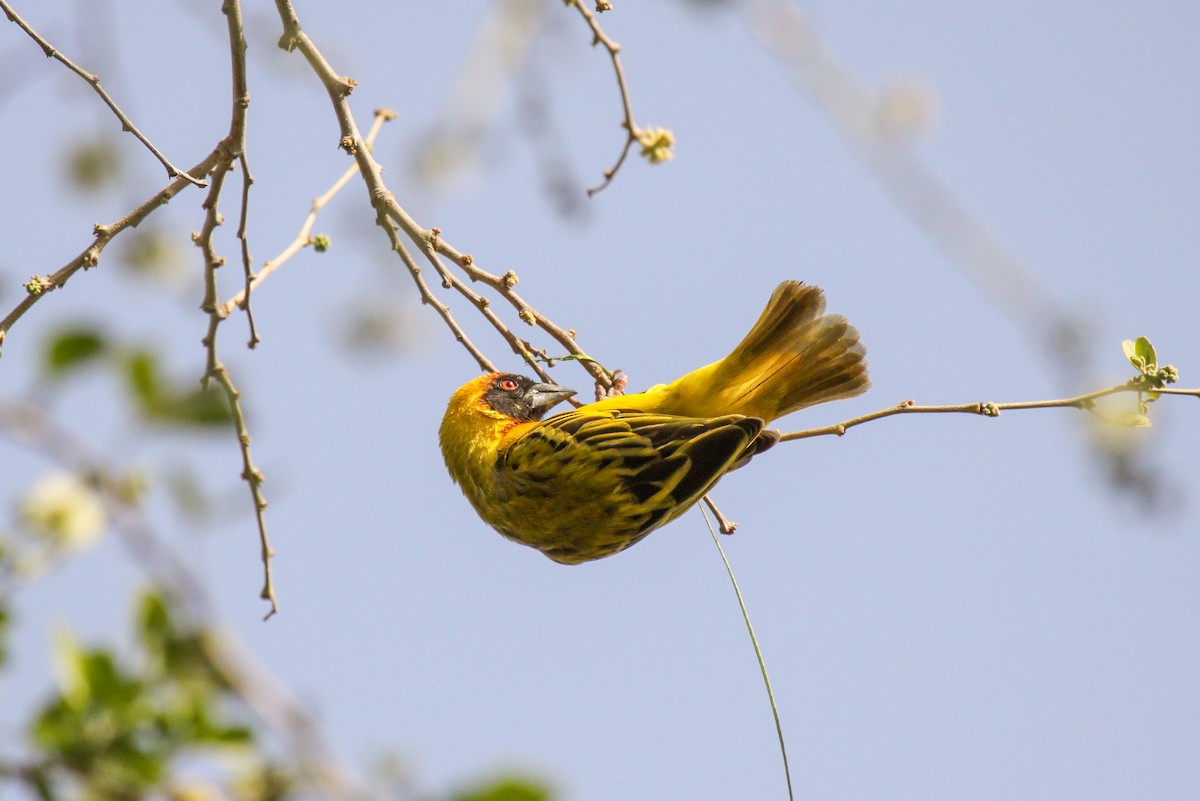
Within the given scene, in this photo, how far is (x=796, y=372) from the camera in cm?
408

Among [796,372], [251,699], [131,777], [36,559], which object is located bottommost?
[251,699]

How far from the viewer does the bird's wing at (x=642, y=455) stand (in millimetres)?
3617

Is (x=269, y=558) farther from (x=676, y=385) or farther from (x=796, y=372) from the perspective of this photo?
(x=796, y=372)

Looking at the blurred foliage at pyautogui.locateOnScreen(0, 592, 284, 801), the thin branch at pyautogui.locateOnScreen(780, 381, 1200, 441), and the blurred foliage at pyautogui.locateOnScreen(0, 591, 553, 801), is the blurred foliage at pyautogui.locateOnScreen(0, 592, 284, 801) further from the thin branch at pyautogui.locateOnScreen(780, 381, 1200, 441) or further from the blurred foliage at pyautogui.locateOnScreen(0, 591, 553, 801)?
the thin branch at pyautogui.locateOnScreen(780, 381, 1200, 441)

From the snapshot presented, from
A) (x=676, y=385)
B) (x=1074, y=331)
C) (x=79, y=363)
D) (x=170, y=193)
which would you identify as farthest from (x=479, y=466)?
(x=79, y=363)

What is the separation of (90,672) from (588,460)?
2.39 m

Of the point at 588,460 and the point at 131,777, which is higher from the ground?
the point at 588,460

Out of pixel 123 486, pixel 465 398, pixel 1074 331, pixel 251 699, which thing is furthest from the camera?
pixel 465 398

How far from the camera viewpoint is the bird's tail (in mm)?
4004

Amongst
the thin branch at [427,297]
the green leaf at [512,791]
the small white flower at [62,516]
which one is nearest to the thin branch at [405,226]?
the thin branch at [427,297]

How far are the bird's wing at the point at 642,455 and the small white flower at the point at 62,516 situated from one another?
195cm

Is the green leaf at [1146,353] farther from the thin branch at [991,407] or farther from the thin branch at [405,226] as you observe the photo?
the thin branch at [405,226]

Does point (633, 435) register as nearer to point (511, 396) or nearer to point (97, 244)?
point (511, 396)

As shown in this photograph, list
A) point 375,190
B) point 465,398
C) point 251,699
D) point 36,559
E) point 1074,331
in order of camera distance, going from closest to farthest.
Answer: point 251,699
point 36,559
point 1074,331
point 375,190
point 465,398
